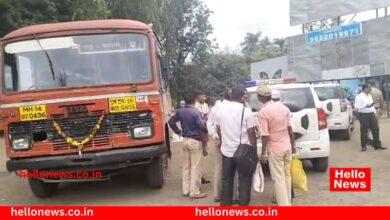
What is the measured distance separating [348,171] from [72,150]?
4.78m

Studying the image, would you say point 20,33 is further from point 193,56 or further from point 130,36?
point 193,56

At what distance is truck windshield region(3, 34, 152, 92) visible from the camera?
25.0 ft

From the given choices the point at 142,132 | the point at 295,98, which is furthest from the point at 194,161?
the point at 295,98

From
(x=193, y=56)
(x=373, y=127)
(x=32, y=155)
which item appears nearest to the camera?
(x=32, y=155)

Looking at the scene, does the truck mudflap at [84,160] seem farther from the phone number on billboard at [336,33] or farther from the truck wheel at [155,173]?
the phone number on billboard at [336,33]

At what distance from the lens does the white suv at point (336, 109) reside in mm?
13906

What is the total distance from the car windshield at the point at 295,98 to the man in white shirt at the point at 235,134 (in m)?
2.47

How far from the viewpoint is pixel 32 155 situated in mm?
7410

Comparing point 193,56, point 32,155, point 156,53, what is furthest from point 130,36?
point 193,56

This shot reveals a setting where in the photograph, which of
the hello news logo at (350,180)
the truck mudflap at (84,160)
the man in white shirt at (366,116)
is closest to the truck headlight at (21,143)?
the truck mudflap at (84,160)

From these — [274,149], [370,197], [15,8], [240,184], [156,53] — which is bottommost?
[370,197]

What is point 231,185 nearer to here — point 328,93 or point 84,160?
point 84,160
